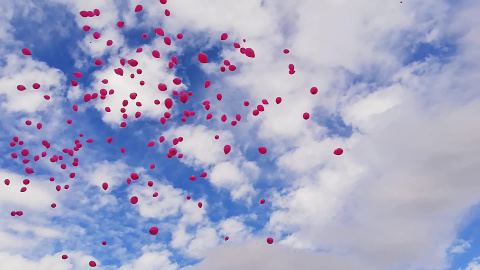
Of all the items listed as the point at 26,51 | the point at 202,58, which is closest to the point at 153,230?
the point at 202,58

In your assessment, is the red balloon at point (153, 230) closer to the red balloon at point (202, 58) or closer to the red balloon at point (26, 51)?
the red balloon at point (202, 58)

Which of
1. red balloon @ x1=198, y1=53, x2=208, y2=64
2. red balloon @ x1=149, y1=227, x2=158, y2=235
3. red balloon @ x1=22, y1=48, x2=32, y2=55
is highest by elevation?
red balloon @ x1=22, y1=48, x2=32, y2=55

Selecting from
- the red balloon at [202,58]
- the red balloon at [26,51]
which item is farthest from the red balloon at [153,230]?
the red balloon at [26,51]

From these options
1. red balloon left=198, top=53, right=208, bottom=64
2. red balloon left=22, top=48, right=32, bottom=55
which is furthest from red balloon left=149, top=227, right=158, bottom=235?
red balloon left=22, top=48, right=32, bottom=55

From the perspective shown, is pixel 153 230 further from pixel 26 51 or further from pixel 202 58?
pixel 26 51

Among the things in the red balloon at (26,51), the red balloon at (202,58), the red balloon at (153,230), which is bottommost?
the red balloon at (153,230)

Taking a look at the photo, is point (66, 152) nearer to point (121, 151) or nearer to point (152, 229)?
point (121, 151)

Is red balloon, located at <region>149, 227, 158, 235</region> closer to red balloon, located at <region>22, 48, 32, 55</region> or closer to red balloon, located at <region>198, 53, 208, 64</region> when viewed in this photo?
red balloon, located at <region>198, 53, 208, 64</region>

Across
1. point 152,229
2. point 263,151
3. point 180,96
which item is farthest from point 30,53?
point 263,151

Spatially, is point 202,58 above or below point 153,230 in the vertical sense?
above

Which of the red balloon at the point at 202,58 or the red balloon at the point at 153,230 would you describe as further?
the red balloon at the point at 153,230

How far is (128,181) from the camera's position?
47.3 ft

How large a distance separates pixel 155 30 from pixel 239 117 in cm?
375

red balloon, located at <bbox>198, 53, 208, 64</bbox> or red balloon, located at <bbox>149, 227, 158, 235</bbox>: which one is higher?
red balloon, located at <bbox>198, 53, 208, 64</bbox>
